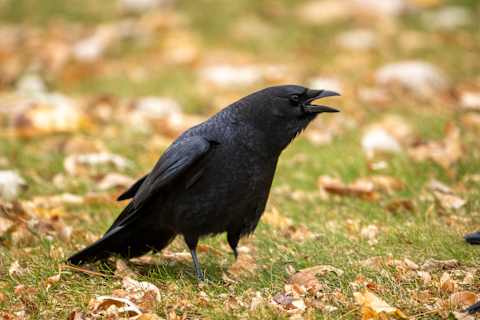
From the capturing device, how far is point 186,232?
161 inches

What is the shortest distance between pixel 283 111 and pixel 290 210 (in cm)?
125

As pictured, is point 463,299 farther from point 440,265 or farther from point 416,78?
point 416,78

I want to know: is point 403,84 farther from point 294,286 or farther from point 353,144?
point 294,286

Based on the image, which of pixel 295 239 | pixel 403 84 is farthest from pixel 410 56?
pixel 295 239

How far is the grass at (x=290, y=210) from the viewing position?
12.1ft

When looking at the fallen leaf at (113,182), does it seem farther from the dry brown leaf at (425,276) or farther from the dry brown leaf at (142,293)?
the dry brown leaf at (425,276)

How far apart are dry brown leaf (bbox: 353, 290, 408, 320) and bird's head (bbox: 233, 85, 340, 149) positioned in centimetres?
111

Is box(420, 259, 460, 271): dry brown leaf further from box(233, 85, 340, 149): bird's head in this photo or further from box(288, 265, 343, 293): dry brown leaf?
box(233, 85, 340, 149): bird's head

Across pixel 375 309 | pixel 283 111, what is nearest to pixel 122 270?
pixel 283 111

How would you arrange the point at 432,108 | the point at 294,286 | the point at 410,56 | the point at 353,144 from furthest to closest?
the point at 410,56, the point at 432,108, the point at 353,144, the point at 294,286

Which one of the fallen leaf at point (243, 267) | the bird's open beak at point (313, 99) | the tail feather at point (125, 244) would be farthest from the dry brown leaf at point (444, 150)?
the tail feather at point (125, 244)

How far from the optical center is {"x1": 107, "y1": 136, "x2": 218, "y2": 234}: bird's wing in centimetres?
396

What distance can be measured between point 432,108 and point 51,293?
16.4ft

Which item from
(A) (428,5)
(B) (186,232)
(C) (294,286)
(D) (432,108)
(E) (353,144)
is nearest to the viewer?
(C) (294,286)
